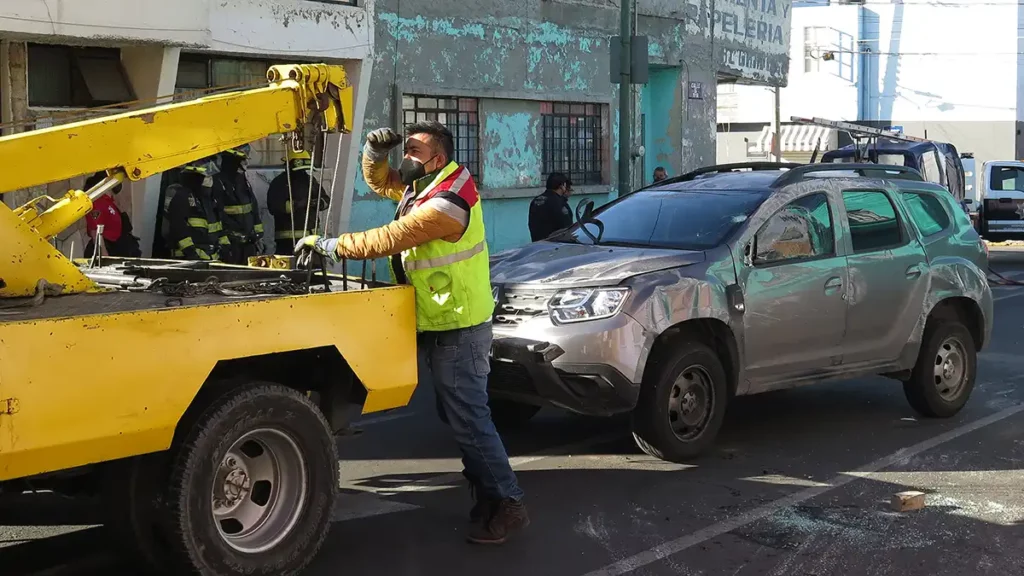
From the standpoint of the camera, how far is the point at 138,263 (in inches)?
263

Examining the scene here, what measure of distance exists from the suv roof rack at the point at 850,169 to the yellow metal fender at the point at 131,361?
386 centimetres

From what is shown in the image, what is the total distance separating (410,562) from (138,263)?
2.35 metres

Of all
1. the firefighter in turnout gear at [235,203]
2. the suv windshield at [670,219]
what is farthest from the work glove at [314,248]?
Result: the firefighter in turnout gear at [235,203]

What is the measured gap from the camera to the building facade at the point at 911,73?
47.2 m

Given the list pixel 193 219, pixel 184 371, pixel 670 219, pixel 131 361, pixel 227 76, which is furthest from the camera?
pixel 227 76

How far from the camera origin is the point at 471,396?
228 inches

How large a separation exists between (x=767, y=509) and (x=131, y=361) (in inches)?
135

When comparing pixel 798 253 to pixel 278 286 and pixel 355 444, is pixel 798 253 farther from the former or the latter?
pixel 278 286

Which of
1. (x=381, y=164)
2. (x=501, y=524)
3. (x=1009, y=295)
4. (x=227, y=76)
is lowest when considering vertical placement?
(x=1009, y=295)

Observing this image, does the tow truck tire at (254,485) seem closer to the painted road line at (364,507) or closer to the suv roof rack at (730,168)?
the painted road line at (364,507)

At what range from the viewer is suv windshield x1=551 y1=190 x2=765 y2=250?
7.89 meters

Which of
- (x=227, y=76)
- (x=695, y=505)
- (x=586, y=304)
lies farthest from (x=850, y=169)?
(x=227, y=76)

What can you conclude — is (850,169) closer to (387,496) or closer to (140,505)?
(387,496)

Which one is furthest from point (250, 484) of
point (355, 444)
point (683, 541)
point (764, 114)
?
point (764, 114)
